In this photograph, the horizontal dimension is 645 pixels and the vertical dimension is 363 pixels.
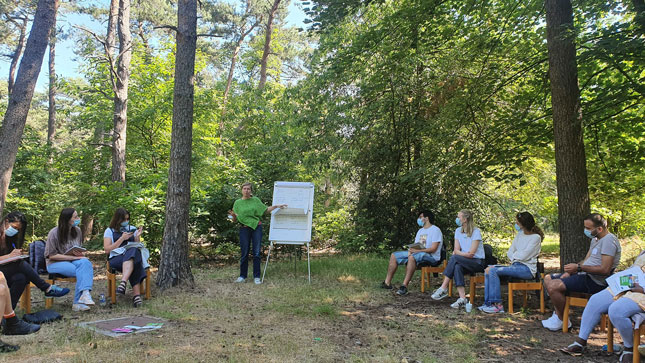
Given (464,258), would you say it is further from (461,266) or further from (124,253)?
(124,253)

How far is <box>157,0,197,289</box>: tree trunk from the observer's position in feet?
19.7

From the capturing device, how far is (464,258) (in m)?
5.52

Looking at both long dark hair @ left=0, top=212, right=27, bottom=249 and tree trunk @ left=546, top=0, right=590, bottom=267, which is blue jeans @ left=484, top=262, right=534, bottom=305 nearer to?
tree trunk @ left=546, top=0, right=590, bottom=267

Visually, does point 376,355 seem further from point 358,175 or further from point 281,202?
point 358,175

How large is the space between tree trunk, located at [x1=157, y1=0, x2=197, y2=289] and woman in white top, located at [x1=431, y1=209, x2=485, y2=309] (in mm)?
3605

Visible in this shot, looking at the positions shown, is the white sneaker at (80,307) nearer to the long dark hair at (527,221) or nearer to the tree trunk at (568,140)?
the long dark hair at (527,221)

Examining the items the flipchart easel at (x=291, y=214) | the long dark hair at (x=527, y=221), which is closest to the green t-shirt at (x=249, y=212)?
the flipchart easel at (x=291, y=214)

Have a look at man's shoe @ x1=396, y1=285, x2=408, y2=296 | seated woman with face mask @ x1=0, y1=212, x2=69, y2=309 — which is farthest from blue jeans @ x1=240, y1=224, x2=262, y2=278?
seated woman with face mask @ x1=0, y1=212, x2=69, y2=309

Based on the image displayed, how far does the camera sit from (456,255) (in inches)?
221

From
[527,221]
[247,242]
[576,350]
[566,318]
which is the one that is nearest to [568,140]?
[527,221]

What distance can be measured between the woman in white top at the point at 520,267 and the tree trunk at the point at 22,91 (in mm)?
6403

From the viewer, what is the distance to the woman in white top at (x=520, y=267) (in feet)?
16.7

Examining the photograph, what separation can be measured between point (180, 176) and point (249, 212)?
4.46 feet

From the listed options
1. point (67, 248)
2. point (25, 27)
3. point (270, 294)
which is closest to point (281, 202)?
point (270, 294)
